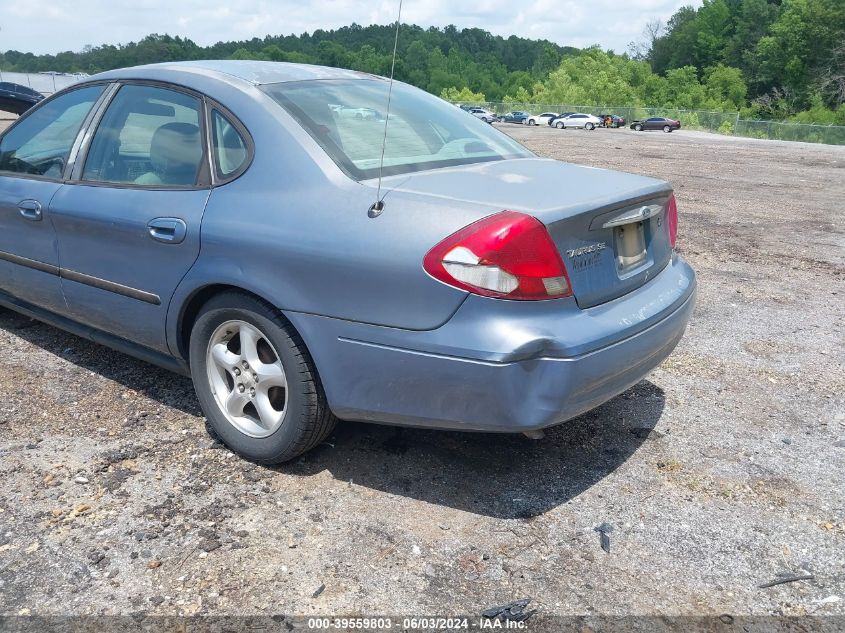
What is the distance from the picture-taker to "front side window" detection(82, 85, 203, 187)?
10.7ft

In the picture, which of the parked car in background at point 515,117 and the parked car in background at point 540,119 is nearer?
the parked car in background at point 540,119

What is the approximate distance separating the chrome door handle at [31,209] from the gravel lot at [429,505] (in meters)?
0.87

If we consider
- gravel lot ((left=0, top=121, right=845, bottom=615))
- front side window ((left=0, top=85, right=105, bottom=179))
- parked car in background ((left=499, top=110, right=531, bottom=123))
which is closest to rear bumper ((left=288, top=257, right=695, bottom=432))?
gravel lot ((left=0, top=121, right=845, bottom=615))

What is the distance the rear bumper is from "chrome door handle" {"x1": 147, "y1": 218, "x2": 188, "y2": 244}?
28.2 inches

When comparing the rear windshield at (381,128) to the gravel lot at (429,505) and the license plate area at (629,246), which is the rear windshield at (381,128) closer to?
the license plate area at (629,246)

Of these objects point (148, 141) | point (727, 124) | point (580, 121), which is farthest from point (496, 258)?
point (727, 124)

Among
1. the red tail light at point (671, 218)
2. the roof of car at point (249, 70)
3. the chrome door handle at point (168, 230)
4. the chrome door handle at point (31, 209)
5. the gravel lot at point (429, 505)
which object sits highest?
the roof of car at point (249, 70)

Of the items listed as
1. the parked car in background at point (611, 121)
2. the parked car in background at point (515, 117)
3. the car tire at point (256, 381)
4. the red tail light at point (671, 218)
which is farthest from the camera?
the parked car in background at point (515, 117)

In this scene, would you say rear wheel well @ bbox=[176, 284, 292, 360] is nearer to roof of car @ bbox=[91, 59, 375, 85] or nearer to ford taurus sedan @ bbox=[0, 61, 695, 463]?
ford taurus sedan @ bbox=[0, 61, 695, 463]

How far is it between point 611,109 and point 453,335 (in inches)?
2726

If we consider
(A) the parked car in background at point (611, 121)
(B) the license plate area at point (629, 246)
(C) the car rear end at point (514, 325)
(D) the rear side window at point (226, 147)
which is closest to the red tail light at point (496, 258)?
(C) the car rear end at point (514, 325)

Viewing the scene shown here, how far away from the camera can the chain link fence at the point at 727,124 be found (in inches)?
1753

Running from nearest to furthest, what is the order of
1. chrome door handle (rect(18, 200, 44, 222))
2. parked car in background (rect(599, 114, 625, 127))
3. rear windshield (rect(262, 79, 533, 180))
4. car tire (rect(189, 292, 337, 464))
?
car tire (rect(189, 292, 337, 464)) < rear windshield (rect(262, 79, 533, 180)) < chrome door handle (rect(18, 200, 44, 222)) < parked car in background (rect(599, 114, 625, 127))

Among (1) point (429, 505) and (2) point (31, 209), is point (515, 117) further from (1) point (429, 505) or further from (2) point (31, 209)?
(1) point (429, 505)
